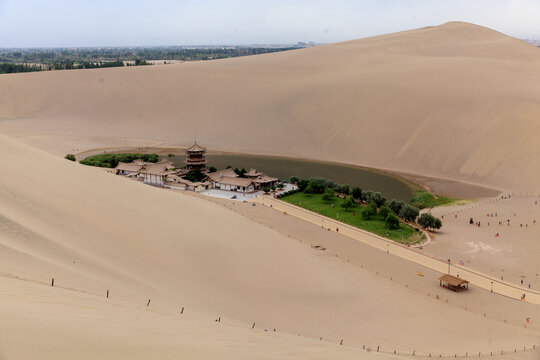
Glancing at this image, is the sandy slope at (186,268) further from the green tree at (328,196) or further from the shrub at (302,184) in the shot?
the shrub at (302,184)

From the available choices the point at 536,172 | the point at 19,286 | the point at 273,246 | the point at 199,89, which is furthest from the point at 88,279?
the point at 199,89

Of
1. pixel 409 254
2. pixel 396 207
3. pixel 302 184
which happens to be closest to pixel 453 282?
pixel 409 254

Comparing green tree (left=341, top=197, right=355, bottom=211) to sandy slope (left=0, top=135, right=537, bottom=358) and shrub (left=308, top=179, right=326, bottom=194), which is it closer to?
shrub (left=308, top=179, right=326, bottom=194)

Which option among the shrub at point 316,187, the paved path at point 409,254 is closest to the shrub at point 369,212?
the paved path at point 409,254

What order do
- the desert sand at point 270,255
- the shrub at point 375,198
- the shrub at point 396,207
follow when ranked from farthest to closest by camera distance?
1. the shrub at point 375,198
2. the shrub at point 396,207
3. the desert sand at point 270,255

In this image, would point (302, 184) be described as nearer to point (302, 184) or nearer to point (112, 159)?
point (302, 184)

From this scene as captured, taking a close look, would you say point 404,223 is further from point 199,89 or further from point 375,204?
point 199,89

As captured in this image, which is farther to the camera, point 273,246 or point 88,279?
point 273,246
